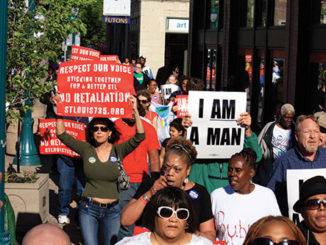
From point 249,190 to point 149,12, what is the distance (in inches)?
1259

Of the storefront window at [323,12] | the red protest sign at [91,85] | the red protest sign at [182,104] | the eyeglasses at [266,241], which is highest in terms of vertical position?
the storefront window at [323,12]

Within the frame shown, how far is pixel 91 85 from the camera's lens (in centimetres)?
834

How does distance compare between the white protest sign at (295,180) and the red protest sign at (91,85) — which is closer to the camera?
the white protest sign at (295,180)

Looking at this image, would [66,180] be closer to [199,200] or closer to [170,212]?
[199,200]

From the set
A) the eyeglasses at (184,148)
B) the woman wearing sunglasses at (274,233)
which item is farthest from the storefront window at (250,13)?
the woman wearing sunglasses at (274,233)

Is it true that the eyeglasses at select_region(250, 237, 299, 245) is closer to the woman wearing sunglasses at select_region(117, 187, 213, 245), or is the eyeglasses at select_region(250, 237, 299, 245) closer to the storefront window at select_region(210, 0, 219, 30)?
the woman wearing sunglasses at select_region(117, 187, 213, 245)

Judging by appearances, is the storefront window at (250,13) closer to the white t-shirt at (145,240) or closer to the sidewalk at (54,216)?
the sidewalk at (54,216)

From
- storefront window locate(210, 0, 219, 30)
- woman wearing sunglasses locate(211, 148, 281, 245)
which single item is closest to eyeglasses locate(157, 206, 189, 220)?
woman wearing sunglasses locate(211, 148, 281, 245)

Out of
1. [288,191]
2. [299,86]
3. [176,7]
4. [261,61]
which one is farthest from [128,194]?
[176,7]

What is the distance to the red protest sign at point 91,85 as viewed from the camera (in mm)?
8180

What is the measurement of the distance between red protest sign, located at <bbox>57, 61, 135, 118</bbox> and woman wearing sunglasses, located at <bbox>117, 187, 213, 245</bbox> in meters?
3.57

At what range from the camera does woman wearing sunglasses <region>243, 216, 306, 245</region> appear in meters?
3.75

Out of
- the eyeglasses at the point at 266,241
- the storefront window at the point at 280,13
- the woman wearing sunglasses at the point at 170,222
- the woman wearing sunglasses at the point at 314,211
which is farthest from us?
the storefront window at the point at 280,13

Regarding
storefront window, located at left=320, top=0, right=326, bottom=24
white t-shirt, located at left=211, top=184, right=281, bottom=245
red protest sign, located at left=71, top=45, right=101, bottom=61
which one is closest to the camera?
white t-shirt, located at left=211, top=184, right=281, bottom=245
